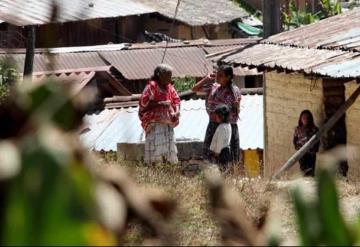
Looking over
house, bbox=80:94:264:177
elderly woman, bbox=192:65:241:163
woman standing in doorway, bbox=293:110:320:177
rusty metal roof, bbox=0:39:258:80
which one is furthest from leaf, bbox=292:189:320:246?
rusty metal roof, bbox=0:39:258:80

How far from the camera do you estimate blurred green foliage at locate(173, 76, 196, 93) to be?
22.0 m

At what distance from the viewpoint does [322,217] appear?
5.30 feet

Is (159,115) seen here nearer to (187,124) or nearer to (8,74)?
(8,74)

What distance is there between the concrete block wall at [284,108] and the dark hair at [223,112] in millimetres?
2889

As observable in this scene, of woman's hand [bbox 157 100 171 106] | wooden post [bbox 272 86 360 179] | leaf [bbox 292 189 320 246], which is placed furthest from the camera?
wooden post [bbox 272 86 360 179]

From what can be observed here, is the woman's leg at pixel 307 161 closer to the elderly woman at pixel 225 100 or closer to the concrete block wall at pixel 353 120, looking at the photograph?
the concrete block wall at pixel 353 120

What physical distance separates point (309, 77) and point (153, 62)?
9970mm

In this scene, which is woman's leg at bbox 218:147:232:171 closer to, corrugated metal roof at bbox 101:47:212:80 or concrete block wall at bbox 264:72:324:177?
concrete block wall at bbox 264:72:324:177

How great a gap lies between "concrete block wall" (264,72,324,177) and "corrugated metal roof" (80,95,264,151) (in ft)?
2.41

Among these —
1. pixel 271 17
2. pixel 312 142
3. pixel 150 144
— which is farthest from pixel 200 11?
pixel 150 144

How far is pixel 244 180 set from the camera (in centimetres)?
706

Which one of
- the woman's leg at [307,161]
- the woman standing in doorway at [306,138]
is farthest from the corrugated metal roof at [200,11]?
the woman's leg at [307,161]

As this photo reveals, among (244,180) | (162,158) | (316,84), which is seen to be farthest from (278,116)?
(244,180)

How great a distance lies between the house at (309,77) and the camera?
10969 mm
